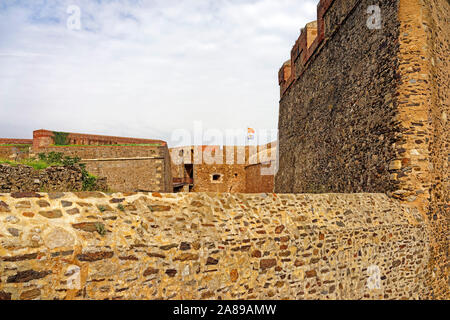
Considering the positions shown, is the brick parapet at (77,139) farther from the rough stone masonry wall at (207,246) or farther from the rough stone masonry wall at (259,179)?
the rough stone masonry wall at (207,246)

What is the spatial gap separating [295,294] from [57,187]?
767cm

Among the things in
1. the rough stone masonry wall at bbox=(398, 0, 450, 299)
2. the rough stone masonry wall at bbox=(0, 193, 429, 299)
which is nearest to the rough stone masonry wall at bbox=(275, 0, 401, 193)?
the rough stone masonry wall at bbox=(398, 0, 450, 299)

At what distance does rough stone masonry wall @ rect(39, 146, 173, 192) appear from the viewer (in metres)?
14.1

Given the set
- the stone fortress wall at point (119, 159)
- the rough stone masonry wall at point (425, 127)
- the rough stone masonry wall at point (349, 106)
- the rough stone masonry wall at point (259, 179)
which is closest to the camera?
the rough stone masonry wall at point (425, 127)

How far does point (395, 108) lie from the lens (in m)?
5.69

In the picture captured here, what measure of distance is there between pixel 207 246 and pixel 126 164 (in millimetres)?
12260

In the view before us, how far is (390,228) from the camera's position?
4.93 metres

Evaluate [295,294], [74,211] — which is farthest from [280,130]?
[74,211]

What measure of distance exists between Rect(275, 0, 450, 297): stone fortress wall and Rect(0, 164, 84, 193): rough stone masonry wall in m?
8.24

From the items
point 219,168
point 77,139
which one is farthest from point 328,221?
point 219,168

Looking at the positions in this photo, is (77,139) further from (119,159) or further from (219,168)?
(219,168)

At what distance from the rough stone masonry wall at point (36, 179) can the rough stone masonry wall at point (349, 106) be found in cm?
820

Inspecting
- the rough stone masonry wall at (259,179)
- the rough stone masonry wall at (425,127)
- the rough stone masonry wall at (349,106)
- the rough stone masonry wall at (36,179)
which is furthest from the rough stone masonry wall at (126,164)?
the rough stone masonry wall at (425,127)

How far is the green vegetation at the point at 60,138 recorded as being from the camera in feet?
49.0
